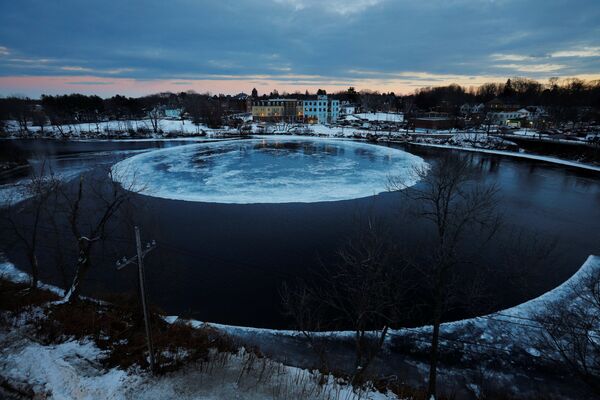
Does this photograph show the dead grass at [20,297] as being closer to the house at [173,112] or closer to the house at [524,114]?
the house at [524,114]

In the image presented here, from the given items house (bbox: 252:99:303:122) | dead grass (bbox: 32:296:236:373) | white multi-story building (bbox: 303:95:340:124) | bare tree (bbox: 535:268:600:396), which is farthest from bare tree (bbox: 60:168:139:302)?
white multi-story building (bbox: 303:95:340:124)

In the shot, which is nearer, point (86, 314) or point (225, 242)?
point (86, 314)

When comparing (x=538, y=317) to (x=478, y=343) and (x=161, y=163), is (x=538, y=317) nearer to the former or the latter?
(x=478, y=343)

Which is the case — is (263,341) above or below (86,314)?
below

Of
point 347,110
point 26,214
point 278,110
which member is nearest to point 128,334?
point 26,214

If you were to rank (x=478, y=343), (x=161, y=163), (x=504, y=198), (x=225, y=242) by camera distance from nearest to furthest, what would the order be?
(x=478, y=343) → (x=225, y=242) → (x=504, y=198) → (x=161, y=163)

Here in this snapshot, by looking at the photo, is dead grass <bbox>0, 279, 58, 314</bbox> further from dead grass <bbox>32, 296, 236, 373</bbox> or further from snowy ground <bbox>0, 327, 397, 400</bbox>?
snowy ground <bbox>0, 327, 397, 400</bbox>

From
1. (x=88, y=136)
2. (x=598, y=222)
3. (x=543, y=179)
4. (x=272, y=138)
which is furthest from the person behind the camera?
(x=88, y=136)

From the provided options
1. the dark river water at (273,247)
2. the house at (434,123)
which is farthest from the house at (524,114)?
the dark river water at (273,247)

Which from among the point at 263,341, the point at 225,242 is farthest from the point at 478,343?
the point at 225,242
